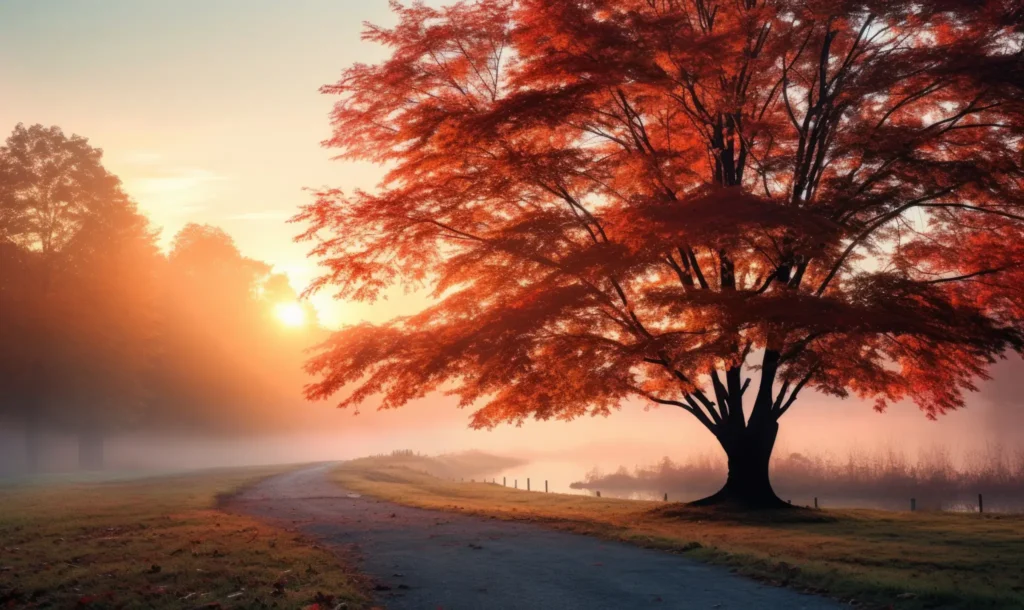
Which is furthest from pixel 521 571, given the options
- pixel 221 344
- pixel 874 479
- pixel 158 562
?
pixel 221 344

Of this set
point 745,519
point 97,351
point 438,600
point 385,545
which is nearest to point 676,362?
point 745,519

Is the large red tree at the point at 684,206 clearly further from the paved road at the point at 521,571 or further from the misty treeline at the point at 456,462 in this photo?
the misty treeline at the point at 456,462

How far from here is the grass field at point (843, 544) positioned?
404 inches

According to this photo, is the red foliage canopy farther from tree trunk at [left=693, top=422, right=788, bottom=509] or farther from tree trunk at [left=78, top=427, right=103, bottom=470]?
tree trunk at [left=78, top=427, right=103, bottom=470]

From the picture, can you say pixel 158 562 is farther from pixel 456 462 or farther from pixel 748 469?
pixel 456 462

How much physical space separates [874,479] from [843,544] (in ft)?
72.5

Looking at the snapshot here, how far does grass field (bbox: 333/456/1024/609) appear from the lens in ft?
33.7

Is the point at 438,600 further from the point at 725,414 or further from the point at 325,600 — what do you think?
the point at 725,414

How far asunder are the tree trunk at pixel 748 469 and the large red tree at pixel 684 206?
8 centimetres

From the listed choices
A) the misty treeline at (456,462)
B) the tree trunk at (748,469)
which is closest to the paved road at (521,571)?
the tree trunk at (748,469)

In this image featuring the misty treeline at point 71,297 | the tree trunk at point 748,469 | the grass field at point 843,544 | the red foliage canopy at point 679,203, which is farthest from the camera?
the misty treeline at point 71,297

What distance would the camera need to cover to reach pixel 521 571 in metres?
11.5

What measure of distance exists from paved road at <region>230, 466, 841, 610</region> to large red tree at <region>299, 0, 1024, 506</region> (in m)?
3.97

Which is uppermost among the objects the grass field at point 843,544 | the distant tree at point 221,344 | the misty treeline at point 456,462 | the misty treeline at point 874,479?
the distant tree at point 221,344
